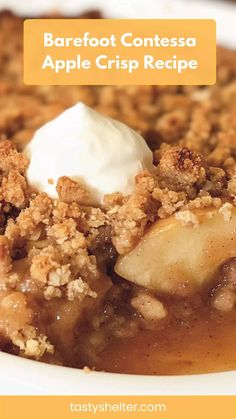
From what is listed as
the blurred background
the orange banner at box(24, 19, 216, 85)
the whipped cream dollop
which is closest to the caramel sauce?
the whipped cream dollop

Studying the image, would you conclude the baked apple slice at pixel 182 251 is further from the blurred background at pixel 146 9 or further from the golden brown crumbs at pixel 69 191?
the blurred background at pixel 146 9

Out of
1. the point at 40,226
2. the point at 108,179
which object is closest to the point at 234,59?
the point at 108,179

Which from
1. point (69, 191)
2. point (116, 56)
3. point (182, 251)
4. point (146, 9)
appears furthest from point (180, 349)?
point (146, 9)
